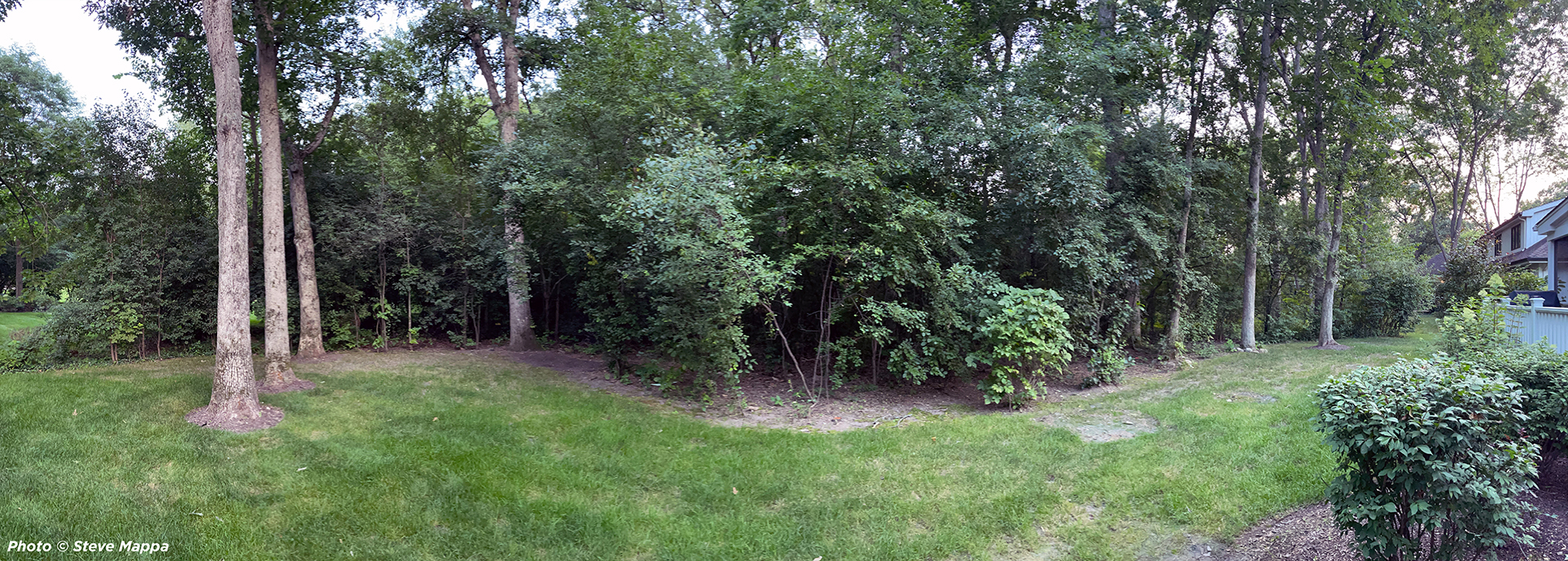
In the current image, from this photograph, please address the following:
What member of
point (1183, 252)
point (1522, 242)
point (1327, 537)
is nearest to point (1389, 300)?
point (1183, 252)

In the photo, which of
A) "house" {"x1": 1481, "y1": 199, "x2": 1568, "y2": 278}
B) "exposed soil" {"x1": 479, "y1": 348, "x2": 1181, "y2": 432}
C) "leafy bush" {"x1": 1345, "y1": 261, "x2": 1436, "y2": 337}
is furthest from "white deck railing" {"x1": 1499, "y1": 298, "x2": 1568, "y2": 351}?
"house" {"x1": 1481, "y1": 199, "x2": 1568, "y2": 278}

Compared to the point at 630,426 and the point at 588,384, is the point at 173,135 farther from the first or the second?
the point at 630,426

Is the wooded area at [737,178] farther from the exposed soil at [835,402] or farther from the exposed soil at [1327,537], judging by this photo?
the exposed soil at [1327,537]

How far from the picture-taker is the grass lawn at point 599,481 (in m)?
3.86

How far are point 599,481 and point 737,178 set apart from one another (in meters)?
3.37

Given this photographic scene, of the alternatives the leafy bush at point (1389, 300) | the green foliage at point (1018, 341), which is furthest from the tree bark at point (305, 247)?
the leafy bush at point (1389, 300)

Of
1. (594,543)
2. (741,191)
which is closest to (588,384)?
(741,191)

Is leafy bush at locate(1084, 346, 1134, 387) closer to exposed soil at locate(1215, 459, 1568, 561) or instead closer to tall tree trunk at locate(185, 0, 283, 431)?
exposed soil at locate(1215, 459, 1568, 561)

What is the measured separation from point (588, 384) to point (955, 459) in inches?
208

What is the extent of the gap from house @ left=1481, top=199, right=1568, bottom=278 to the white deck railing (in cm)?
1286

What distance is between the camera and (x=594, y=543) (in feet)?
12.9

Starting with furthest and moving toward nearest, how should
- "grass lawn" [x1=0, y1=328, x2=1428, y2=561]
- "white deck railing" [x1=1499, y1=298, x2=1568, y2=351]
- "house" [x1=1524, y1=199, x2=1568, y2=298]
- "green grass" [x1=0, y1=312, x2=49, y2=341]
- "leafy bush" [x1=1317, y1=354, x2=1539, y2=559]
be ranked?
"green grass" [x1=0, y1=312, x2=49, y2=341]
"house" [x1=1524, y1=199, x2=1568, y2=298]
"white deck railing" [x1=1499, y1=298, x2=1568, y2=351]
"grass lawn" [x1=0, y1=328, x2=1428, y2=561]
"leafy bush" [x1=1317, y1=354, x2=1539, y2=559]

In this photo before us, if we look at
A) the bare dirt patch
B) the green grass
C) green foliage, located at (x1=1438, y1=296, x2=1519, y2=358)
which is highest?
green foliage, located at (x1=1438, y1=296, x2=1519, y2=358)

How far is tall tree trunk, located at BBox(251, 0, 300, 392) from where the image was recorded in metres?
8.01
